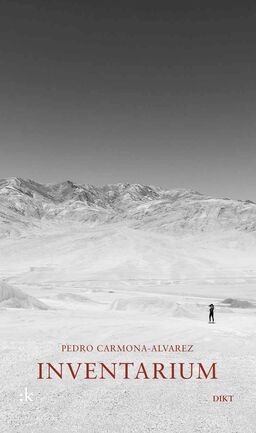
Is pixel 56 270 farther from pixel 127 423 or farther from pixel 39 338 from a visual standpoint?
pixel 127 423

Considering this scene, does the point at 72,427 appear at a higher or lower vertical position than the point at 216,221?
lower

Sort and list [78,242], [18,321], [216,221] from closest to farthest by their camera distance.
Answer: [18,321], [78,242], [216,221]

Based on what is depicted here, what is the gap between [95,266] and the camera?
81.2 metres

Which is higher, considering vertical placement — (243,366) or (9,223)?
(9,223)

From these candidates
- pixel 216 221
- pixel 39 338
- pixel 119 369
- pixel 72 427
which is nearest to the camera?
pixel 72 427

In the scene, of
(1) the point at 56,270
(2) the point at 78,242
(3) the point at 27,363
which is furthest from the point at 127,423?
(2) the point at 78,242

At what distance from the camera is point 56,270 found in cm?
7762

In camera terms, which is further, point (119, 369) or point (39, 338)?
point (39, 338)

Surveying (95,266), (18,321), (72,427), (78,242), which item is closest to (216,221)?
(78,242)

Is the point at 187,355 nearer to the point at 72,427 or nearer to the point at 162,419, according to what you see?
the point at 162,419

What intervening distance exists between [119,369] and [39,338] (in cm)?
402

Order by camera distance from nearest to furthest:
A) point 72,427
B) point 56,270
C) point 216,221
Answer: point 72,427, point 56,270, point 216,221

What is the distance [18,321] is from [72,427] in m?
10.9

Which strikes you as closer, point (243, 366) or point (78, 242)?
point (243, 366)
